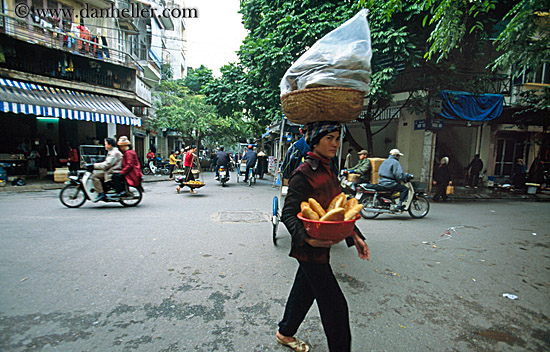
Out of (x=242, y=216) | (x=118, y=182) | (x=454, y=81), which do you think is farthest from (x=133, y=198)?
(x=454, y=81)

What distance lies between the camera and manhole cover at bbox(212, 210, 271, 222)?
6320 mm

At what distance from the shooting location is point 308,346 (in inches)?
85.9

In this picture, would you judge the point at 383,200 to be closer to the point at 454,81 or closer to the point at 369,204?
the point at 369,204

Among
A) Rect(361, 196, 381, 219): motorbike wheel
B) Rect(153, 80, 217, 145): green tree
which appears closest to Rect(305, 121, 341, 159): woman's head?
Rect(361, 196, 381, 219): motorbike wheel

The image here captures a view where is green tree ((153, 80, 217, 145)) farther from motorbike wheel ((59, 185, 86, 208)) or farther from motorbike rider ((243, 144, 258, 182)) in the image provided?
motorbike wheel ((59, 185, 86, 208))

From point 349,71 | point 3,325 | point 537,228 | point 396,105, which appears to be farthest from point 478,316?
point 396,105

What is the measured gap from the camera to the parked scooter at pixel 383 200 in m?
6.87

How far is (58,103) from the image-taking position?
11500 mm

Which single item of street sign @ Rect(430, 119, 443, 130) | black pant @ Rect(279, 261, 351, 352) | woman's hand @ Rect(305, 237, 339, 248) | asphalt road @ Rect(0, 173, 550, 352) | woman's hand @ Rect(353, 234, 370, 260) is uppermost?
street sign @ Rect(430, 119, 443, 130)

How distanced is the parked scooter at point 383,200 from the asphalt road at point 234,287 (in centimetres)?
103

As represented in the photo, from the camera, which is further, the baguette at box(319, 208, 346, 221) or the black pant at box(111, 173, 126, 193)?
the black pant at box(111, 173, 126, 193)

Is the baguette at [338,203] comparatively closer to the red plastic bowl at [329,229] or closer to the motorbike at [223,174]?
the red plastic bowl at [329,229]

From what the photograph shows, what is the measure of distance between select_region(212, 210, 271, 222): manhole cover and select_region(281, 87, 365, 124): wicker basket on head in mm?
4446

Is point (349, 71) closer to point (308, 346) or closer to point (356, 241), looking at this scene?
point (356, 241)
